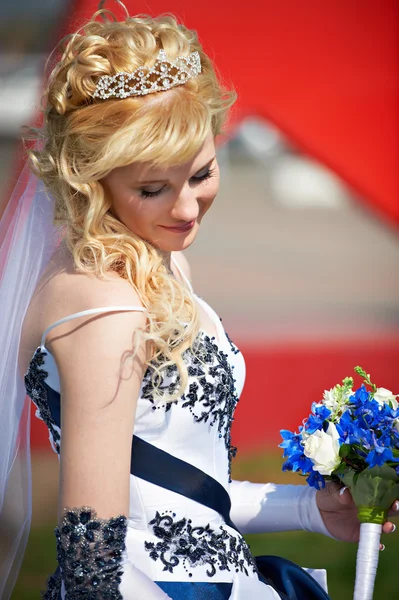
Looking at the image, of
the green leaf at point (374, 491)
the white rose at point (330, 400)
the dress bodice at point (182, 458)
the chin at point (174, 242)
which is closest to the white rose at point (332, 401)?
the white rose at point (330, 400)

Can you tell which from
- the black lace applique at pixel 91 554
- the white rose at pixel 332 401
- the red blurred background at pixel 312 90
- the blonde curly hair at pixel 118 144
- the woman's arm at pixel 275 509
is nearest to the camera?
the black lace applique at pixel 91 554

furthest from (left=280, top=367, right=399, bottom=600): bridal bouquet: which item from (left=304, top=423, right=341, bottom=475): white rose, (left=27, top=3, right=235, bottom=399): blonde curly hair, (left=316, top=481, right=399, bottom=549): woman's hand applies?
(left=27, top=3, right=235, bottom=399): blonde curly hair

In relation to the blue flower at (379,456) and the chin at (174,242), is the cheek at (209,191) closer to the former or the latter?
the chin at (174,242)

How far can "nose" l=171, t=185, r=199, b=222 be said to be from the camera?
1654mm

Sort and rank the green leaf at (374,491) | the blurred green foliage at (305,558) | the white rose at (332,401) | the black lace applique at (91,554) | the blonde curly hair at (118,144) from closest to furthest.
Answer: the black lace applique at (91,554) → the blonde curly hair at (118,144) → the green leaf at (374,491) → the white rose at (332,401) → the blurred green foliage at (305,558)

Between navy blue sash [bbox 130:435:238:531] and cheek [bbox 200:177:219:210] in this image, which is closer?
navy blue sash [bbox 130:435:238:531]

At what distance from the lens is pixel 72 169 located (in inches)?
66.4

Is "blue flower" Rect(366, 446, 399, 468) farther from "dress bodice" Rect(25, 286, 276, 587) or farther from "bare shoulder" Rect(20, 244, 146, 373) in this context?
"bare shoulder" Rect(20, 244, 146, 373)

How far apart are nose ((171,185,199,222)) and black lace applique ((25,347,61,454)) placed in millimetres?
430

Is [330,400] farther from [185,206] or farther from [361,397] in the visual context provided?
[185,206]

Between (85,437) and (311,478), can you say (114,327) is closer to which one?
(85,437)

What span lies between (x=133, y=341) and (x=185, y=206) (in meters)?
0.37

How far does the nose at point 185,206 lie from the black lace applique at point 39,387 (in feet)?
1.41

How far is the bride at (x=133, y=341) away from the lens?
1.41 meters
